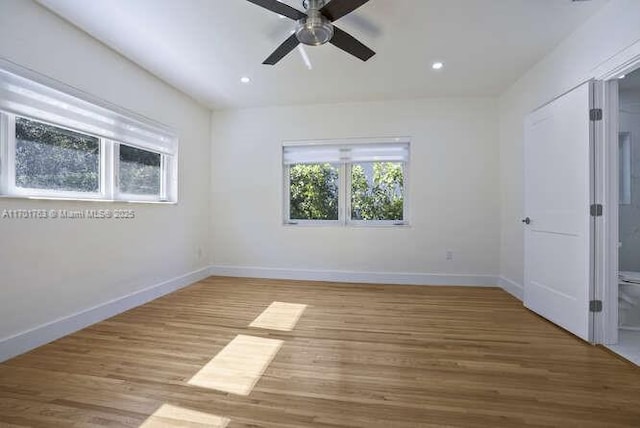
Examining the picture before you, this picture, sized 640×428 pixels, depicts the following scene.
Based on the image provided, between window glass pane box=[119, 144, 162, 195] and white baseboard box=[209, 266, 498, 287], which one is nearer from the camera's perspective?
window glass pane box=[119, 144, 162, 195]

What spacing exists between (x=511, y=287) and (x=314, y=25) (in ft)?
11.9

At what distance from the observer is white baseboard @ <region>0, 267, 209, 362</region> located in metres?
2.05

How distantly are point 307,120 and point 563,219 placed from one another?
3.26 m

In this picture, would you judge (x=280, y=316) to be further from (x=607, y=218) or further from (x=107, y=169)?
(x=607, y=218)

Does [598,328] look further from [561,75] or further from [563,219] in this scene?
[561,75]

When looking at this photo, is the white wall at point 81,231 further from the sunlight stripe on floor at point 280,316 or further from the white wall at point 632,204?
the white wall at point 632,204

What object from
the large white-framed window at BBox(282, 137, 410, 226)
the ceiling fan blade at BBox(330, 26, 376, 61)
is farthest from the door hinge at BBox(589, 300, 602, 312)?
the ceiling fan blade at BBox(330, 26, 376, 61)

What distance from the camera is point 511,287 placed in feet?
11.9

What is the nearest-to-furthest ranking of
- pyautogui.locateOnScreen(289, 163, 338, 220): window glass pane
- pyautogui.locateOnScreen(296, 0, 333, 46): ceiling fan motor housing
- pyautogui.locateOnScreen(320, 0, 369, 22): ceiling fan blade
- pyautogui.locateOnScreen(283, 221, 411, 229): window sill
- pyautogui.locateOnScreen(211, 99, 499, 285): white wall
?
1. pyautogui.locateOnScreen(320, 0, 369, 22): ceiling fan blade
2. pyautogui.locateOnScreen(296, 0, 333, 46): ceiling fan motor housing
3. pyautogui.locateOnScreen(211, 99, 499, 285): white wall
4. pyautogui.locateOnScreen(283, 221, 411, 229): window sill
5. pyautogui.locateOnScreen(289, 163, 338, 220): window glass pane

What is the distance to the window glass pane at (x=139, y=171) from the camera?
310cm

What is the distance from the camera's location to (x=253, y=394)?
65.5 inches

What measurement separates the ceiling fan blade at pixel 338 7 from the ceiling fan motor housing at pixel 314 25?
0.12 feet

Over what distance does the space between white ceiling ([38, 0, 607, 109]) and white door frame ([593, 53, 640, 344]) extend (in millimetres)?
767

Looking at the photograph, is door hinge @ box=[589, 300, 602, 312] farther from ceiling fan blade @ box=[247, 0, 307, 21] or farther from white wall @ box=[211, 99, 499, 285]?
ceiling fan blade @ box=[247, 0, 307, 21]
